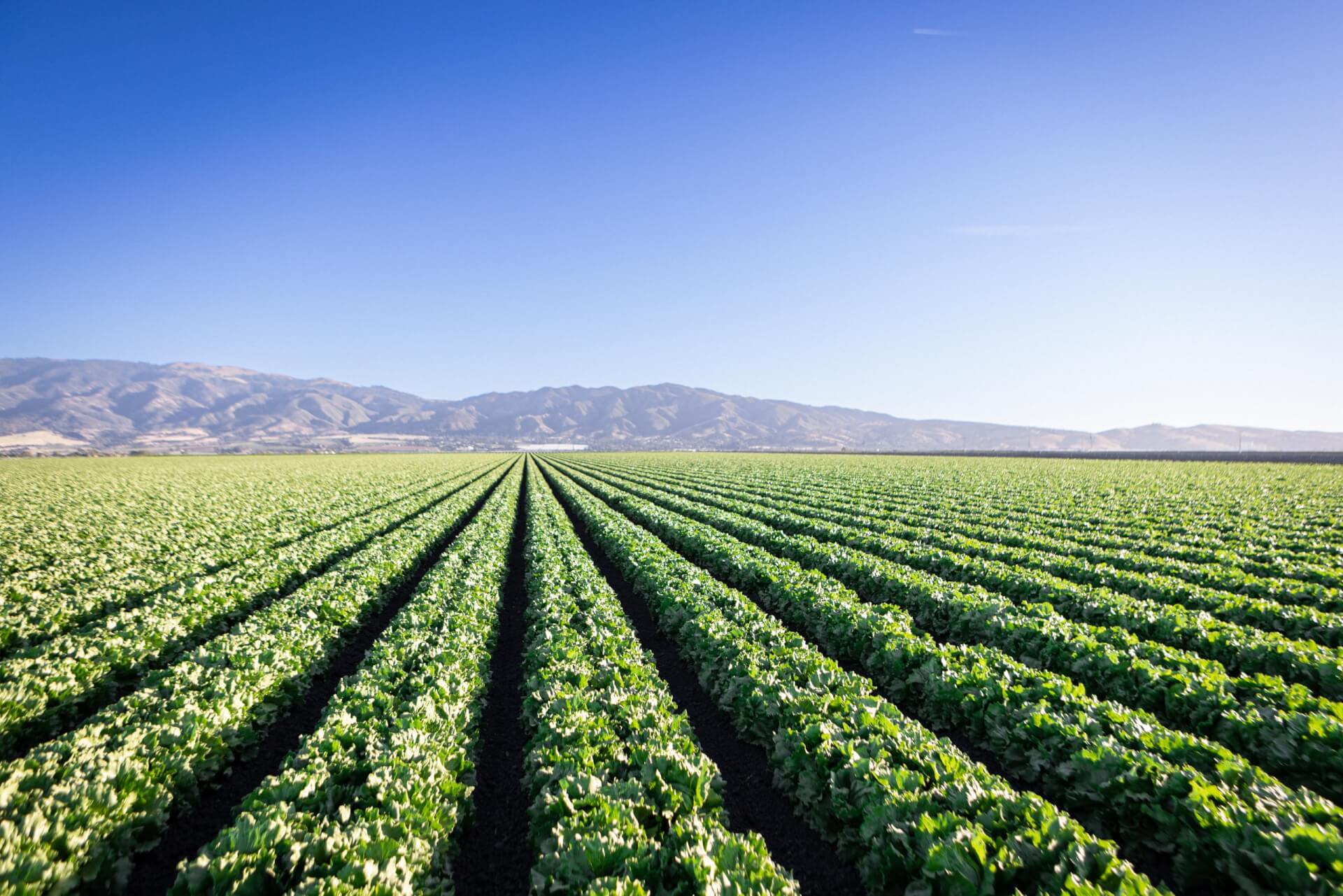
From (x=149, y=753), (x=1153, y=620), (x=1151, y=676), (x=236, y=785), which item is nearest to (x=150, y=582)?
(x=236, y=785)

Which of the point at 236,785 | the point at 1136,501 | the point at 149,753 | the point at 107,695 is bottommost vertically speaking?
the point at 236,785

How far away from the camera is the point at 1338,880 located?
3.75 metres

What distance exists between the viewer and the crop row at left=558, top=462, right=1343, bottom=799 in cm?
570

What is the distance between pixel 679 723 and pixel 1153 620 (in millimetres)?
8667

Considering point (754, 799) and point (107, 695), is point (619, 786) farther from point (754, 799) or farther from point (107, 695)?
point (107, 695)

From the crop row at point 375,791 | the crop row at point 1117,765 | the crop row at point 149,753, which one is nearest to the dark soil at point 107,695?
the crop row at point 149,753

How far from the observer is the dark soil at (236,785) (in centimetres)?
545

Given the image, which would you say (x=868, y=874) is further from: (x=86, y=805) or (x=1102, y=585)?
(x=1102, y=585)

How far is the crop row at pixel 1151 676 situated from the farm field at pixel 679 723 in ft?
0.12

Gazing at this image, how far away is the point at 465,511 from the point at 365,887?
26052mm

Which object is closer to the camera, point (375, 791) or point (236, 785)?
point (375, 791)

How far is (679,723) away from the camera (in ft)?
21.7

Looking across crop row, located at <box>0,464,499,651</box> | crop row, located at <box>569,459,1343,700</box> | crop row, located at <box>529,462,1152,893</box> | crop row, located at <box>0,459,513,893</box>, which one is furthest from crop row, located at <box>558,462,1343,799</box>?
crop row, located at <box>0,464,499,651</box>

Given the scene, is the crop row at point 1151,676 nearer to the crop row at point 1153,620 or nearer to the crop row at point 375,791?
the crop row at point 1153,620
